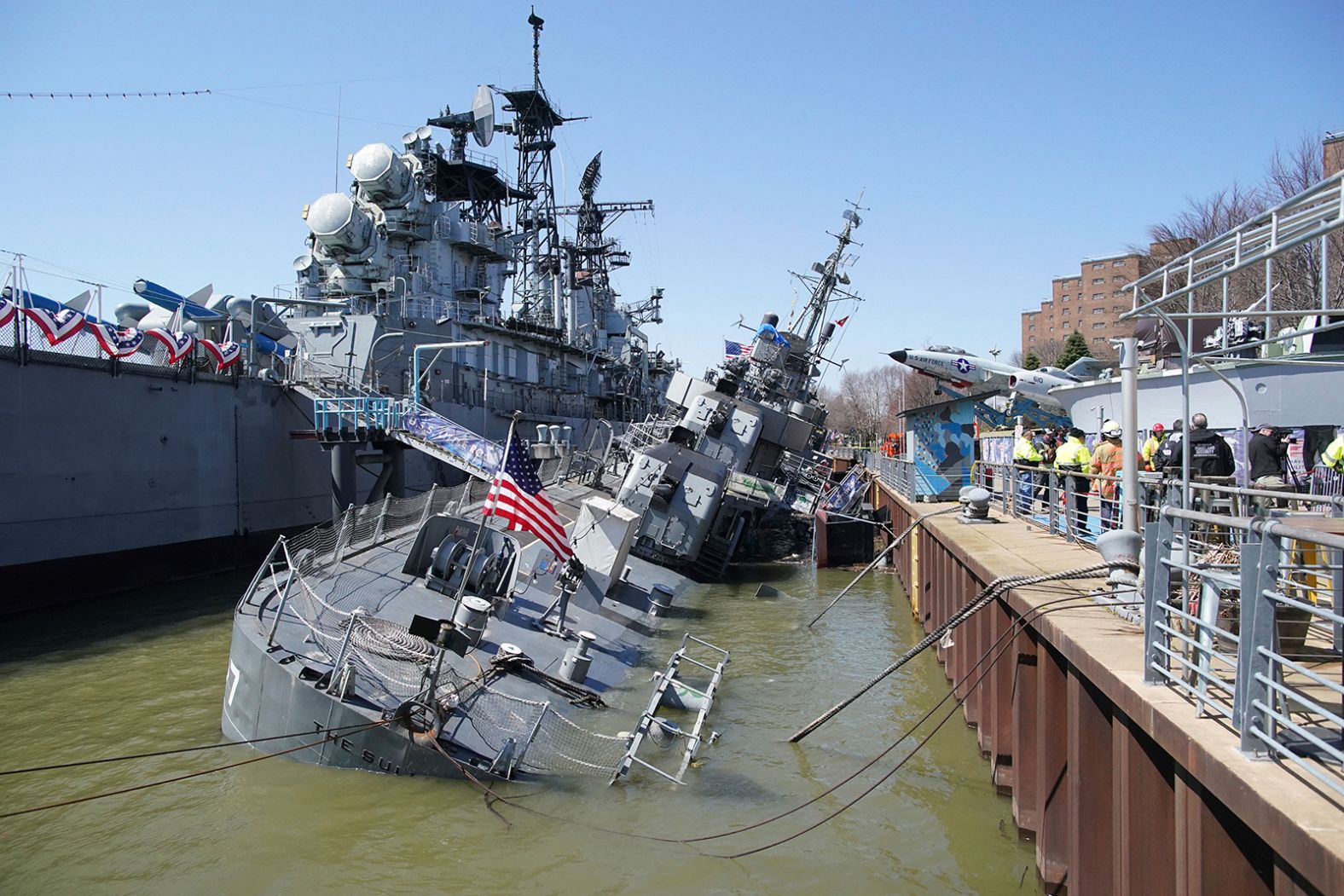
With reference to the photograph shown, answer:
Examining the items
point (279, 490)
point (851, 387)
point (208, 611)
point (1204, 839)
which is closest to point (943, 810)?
point (1204, 839)

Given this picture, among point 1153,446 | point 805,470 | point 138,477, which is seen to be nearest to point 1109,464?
point 1153,446

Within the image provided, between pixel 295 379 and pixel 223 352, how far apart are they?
377 cm

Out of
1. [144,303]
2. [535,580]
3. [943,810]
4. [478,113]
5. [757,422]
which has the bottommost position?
[943,810]

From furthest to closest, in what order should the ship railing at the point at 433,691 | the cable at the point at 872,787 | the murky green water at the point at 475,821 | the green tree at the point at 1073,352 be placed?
the green tree at the point at 1073,352 < the ship railing at the point at 433,691 < the cable at the point at 872,787 < the murky green water at the point at 475,821

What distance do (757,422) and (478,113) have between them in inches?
1164

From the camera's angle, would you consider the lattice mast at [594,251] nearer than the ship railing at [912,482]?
No

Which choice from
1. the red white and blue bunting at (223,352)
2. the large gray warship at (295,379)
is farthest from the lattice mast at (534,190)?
the red white and blue bunting at (223,352)

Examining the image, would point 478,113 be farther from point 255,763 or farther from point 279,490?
point 255,763

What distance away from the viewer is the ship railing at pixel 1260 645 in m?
4.56

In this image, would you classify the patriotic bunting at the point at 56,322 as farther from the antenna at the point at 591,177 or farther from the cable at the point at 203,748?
the antenna at the point at 591,177

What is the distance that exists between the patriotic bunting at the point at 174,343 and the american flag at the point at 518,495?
18377 mm

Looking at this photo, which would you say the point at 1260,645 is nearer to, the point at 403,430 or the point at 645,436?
the point at 403,430

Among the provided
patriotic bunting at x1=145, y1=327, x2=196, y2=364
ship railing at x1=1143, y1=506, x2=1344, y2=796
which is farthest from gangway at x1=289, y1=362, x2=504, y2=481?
ship railing at x1=1143, y1=506, x2=1344, y2=796

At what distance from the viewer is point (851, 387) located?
12938 centimetres
